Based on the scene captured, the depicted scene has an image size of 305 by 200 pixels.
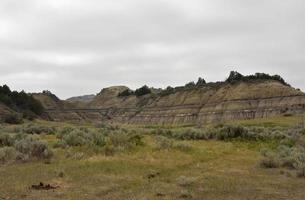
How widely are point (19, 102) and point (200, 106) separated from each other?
4529cm

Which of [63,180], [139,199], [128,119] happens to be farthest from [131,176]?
[128,119]

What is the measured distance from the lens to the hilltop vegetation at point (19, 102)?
Result: 10759 cm

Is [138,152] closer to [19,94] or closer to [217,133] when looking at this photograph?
[217,133]

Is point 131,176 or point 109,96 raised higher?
point 109,96

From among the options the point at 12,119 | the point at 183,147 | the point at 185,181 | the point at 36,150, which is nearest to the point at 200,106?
the point at 12,119

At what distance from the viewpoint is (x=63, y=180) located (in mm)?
19844

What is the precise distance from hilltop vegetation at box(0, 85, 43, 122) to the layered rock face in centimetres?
705

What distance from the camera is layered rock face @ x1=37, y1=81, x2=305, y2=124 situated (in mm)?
118250

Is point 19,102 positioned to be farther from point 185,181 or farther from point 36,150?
point 185,181

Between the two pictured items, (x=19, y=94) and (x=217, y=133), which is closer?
(x=217, y=133)

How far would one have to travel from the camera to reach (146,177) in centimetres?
2106

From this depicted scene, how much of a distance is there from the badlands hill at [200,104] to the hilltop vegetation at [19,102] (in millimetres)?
7048

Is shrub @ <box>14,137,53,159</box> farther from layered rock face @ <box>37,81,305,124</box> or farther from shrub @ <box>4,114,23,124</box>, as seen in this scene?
layered rock face @ <box>37,81,305,124</box>

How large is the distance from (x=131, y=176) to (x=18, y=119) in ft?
228
